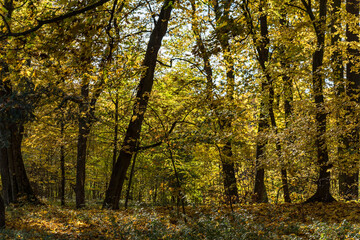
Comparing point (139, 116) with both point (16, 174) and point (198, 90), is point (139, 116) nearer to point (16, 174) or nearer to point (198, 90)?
point (198, 90)

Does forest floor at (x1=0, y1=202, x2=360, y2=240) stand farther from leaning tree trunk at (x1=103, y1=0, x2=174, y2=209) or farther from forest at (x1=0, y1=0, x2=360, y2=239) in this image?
leaning tree trunk at (x1=103, y1=0, x2=174, y2=209)

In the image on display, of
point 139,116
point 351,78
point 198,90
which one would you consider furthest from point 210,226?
point 351,78

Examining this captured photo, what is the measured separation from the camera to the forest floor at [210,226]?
18.2ft

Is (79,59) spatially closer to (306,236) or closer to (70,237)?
(70,237)

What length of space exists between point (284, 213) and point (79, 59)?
6.47 metres

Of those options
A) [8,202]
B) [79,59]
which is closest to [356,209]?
[79,59]

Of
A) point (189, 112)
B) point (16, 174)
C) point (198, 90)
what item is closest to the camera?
point (189, 112)

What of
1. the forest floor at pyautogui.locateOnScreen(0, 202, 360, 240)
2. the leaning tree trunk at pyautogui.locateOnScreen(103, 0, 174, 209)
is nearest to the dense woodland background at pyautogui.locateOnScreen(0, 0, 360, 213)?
the leaning tree trunk at pyautogui.locateOnScreen(103, 0, 174, 209)

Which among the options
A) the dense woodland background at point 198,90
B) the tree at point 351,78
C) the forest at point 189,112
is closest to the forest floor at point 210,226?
the forest at point 189,112

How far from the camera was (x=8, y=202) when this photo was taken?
1108cm

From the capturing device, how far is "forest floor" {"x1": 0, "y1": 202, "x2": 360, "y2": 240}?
18.2 feet

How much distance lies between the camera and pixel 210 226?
5.95 metres

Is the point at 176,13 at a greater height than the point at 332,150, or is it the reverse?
the point at 176,13

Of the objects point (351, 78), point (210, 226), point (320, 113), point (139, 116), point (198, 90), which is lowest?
point (210, 226)
